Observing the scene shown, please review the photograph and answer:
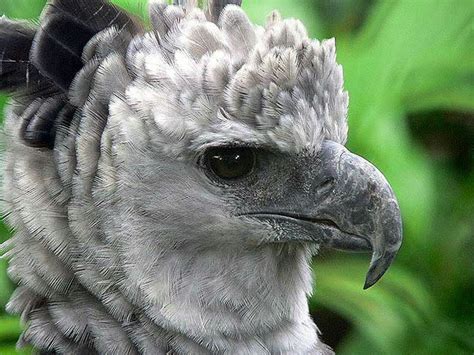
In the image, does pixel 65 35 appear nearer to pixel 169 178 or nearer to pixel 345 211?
pixel 169 178

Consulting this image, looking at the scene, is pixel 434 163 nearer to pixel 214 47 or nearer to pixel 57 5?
pixel 214 47

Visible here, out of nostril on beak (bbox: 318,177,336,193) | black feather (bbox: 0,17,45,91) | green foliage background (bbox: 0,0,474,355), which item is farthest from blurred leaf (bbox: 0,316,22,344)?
Answer: nostril on beak (bbox: 318,177,336,193)

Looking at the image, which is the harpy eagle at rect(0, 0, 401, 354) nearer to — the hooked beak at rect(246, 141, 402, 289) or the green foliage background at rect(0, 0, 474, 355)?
the hooked beak at rect(246, 141, 402, 289)

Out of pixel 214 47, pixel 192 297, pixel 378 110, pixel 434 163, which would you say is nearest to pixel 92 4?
pixel 214 47

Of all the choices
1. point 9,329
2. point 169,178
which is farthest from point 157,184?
→ point 9,329

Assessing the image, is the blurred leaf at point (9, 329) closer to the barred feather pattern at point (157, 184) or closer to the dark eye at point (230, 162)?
the barred feather pattern at point (157, 184)

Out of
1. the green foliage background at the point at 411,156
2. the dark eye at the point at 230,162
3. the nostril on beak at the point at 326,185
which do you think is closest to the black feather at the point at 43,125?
the dark eye at the point at 230,162
